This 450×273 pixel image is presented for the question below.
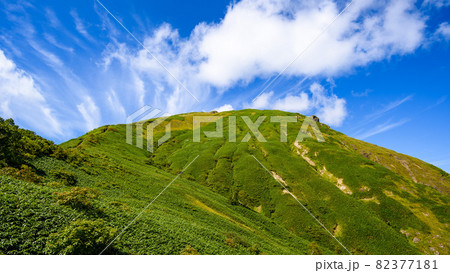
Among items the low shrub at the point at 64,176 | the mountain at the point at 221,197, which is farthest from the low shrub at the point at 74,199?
the low shrub at the point at 64,176

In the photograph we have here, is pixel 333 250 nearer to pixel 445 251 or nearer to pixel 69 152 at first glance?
pixel 445 251

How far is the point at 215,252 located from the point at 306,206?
212 feet

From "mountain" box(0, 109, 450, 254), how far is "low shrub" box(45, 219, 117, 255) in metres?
0.08

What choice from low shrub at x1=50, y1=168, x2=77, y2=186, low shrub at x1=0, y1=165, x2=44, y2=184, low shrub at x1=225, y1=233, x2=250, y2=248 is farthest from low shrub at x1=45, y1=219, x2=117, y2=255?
low shrub at x1=50, y1=168, x2=77, y2=186

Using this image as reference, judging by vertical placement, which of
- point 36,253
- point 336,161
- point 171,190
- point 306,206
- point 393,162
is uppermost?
point 393,162

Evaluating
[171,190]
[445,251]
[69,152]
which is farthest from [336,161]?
[69,152]

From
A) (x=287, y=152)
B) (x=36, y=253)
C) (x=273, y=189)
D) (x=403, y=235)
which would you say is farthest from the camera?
(x=287, y=152)

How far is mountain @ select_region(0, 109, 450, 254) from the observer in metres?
18.8

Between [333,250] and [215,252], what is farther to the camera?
[333,250]

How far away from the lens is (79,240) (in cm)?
1541

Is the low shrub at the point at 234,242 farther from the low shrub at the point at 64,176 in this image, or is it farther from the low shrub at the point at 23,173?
the low shrub at the point at 23,173

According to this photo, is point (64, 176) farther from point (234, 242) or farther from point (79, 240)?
point (234, 242)

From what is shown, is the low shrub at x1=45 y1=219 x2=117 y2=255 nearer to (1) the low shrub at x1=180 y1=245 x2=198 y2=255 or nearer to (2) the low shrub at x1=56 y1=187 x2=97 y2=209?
(2) the low shrub at x1=56 y1=187 x2=97 y2=209

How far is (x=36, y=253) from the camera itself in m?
14.7
